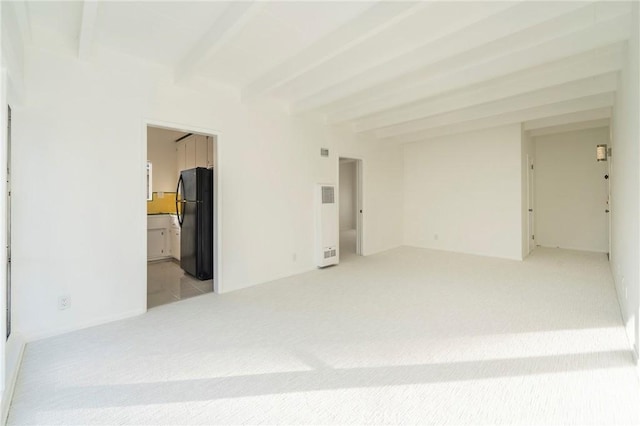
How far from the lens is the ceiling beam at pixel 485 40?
→ 7.25 feet

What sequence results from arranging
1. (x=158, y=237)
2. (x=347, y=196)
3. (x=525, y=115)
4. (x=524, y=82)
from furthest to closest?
1. (x=347, y=196)
2. (x=158, y=237)
3. (x=525, y=115)
4. (x=524, y=82)

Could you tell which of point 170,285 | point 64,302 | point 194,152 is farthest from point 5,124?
point 194,152

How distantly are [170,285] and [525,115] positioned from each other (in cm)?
605

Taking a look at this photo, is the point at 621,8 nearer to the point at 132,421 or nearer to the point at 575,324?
the point at 575,324

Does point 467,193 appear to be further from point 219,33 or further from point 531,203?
point 219,33

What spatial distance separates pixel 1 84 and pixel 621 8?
4092 millimetres

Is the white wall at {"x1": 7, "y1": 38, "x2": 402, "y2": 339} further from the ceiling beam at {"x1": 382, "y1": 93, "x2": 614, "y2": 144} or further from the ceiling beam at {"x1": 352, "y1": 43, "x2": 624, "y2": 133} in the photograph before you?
the ceiling beam at {"x1": 382, "y1": 93, "x2": 614, "y2": 144}

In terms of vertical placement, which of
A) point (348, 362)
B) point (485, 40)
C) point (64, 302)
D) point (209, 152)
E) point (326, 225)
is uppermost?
point (485, 40)

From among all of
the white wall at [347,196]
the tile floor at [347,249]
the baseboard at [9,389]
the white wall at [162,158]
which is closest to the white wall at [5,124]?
the baseboard at [9,389]

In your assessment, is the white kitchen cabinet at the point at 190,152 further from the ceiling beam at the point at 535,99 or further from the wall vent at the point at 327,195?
the ceiling beam at the point at 535,99

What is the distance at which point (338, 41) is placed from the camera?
262 centimetres

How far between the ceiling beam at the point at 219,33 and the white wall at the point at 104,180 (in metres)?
0.42

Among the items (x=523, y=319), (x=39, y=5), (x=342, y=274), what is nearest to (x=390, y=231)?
(x=342, y=274)

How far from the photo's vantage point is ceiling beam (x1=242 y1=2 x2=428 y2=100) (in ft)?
6.98
